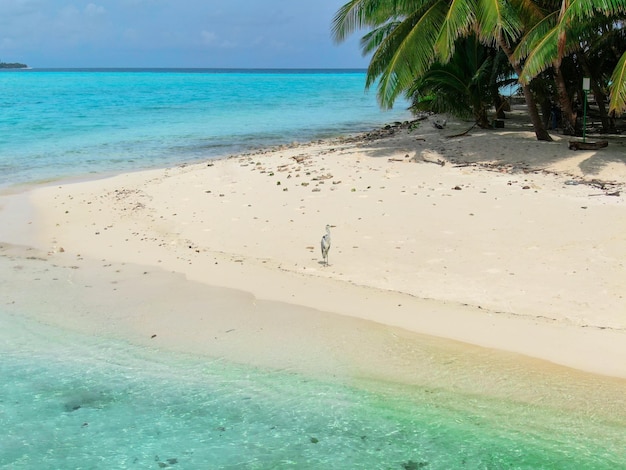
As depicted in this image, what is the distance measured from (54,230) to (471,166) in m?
7.88

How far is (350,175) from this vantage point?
38.3ft

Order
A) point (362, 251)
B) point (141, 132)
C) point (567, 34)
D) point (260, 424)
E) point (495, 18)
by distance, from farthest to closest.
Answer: point (141, 132) → point (567, 34) → point (495, 18) → point (362, 251) → point (260, 424)

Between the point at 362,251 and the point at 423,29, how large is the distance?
23.0 feet

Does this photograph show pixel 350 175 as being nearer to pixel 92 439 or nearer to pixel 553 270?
pixel 553 270

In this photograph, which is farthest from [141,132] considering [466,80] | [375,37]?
[466,80]

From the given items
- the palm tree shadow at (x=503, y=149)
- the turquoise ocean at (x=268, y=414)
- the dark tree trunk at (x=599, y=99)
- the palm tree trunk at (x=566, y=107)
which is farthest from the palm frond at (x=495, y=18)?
the turquoise ocean at (x=268, y=414)

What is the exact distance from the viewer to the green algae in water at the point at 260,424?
407cm

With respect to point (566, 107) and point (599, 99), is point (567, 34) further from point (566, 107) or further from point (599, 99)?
point (599, 99)

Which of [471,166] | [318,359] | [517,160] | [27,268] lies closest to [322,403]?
[318,359]

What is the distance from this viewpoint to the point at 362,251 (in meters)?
7.78

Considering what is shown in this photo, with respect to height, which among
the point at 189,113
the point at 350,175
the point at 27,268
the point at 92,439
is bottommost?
the point at 92,439

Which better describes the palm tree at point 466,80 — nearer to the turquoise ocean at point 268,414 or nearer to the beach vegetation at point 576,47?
the beach vegetation at point 576,47

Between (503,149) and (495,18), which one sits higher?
(495,18)

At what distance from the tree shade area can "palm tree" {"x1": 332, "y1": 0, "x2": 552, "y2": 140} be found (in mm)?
21
